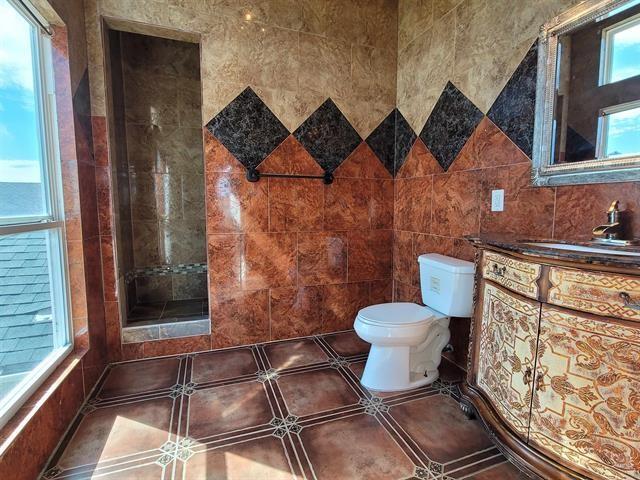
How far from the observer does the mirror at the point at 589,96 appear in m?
1.28

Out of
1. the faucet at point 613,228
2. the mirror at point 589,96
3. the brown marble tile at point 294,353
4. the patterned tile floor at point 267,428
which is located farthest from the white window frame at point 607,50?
the brown marble tile at point 294,353

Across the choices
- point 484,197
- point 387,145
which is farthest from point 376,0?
point 484,197

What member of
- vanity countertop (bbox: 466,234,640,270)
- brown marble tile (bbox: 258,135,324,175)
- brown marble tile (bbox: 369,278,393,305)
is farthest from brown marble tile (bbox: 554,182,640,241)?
brown marble tile (bbox: 258,135,324,175)

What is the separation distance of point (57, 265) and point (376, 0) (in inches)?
112

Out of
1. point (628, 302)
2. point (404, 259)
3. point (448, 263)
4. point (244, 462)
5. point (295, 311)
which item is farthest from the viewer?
point (404, 259)

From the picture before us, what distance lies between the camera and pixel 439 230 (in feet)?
7.44

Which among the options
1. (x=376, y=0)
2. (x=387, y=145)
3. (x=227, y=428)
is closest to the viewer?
(x=227, y=428)

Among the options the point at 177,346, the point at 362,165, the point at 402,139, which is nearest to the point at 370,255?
the point at 362,165

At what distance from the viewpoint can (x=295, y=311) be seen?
2.57 meters

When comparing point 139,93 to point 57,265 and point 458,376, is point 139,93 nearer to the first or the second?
point 57,265

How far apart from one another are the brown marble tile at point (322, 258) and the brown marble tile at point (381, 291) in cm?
29

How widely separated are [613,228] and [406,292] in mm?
1550

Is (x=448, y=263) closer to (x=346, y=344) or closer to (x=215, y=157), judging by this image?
(x=346, y=344)

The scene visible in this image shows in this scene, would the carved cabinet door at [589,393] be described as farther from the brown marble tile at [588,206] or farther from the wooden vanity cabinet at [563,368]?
the brown marble tile at [588,206]
